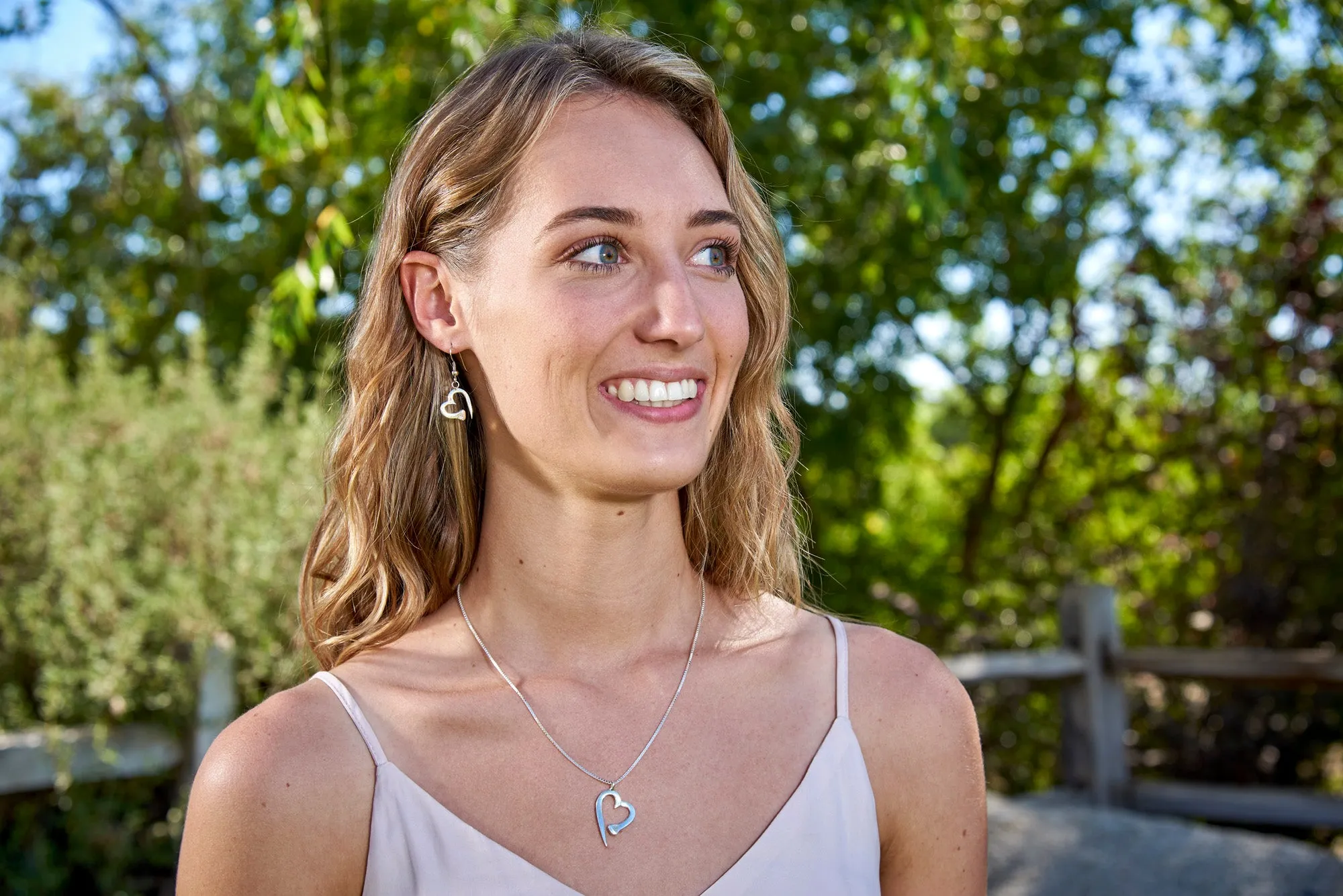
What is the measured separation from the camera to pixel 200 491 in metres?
4.00

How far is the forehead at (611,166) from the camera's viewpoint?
171 centimetres

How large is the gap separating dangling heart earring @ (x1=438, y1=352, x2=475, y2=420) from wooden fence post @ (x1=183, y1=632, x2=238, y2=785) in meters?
1.94

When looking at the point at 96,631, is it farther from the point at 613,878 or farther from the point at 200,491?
the point at 613,878

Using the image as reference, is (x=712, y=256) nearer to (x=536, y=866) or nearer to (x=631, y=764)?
(x=631, y=764)

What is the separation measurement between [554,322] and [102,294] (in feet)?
24.3

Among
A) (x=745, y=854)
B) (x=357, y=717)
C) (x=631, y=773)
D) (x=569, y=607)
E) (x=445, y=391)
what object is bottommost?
(x=745, y=854)

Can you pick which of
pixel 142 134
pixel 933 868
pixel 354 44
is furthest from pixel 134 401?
pixel 142 134

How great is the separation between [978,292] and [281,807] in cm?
587

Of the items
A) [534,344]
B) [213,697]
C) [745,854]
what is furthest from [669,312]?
[213,697]

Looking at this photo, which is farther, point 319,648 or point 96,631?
point 96,631

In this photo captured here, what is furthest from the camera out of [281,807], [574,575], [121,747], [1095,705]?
[1095,705]

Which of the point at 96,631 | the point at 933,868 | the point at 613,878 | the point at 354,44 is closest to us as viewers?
the point at 613,878

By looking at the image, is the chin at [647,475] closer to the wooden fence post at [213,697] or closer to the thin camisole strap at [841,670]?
the thin camisole strap at [841,670]

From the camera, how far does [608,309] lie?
1657 millimetres
